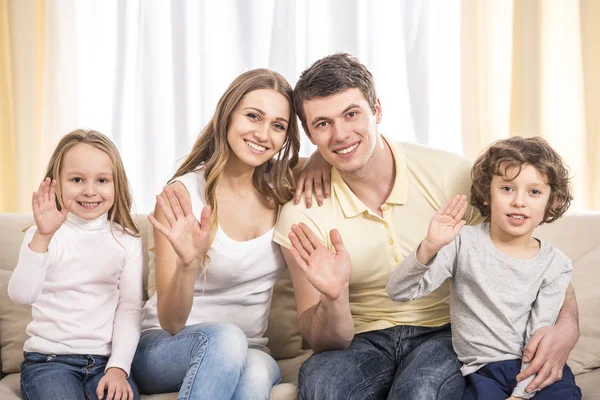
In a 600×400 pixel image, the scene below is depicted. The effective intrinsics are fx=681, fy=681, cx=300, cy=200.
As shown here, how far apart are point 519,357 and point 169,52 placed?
2281mm

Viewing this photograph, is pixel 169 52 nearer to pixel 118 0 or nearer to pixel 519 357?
pixel 118 0

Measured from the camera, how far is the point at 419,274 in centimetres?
169

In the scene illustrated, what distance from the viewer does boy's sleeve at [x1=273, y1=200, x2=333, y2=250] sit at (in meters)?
1.90

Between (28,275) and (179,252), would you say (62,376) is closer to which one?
(28,275)

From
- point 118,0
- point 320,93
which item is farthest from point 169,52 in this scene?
point 320,93

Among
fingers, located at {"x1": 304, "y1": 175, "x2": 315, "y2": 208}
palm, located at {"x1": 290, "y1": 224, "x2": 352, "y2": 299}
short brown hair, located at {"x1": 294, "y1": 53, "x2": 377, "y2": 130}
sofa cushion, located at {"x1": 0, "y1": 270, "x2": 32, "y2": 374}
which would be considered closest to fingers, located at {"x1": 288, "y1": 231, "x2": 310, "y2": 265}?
palm, located at {"x1": 290, "y1": 224, "x2": 352, "y2": 299}

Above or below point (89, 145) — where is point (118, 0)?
above

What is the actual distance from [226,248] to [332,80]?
548 mm

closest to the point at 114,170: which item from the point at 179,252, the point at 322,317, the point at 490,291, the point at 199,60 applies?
the point at 179,252

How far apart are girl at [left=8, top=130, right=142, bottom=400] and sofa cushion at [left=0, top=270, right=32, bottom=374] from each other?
1.11 feet

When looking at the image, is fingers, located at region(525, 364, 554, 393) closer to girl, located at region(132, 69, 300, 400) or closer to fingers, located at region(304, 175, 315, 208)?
girl, located at region(132, 69, 300, 400)

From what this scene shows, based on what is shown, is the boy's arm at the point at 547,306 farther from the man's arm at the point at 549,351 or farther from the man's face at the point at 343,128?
the man's face at the point at 343,128

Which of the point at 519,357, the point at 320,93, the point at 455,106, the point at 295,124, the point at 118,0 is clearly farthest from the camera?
the point at 118,0

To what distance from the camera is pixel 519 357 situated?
5.47 feet
